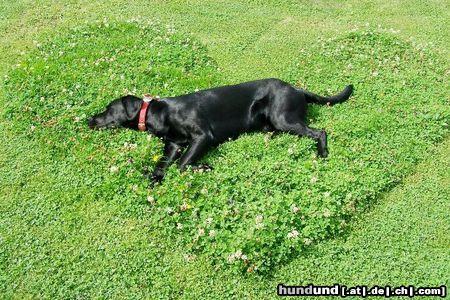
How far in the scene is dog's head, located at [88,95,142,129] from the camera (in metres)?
6.88

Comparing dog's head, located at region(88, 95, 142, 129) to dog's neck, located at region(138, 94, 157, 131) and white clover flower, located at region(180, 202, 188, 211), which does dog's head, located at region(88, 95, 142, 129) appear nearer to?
dog's neck, located at region(138, 94, 157, 131)

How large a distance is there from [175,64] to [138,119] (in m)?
2.01

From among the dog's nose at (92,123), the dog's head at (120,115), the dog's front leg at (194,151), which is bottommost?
the dog's front leg at (194,151)

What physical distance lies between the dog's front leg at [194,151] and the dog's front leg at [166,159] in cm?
22

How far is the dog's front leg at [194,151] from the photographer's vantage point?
643 cm

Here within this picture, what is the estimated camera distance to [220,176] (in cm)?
614

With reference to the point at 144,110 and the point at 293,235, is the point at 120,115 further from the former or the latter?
the point at 293,235

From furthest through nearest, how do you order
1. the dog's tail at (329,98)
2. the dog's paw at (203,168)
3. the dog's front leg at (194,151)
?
1. the dog's tail at (329,98)
2. the dog's front leg at (194,151)
3. the dog's paw at (203,168)

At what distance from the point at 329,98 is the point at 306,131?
1.09 meters

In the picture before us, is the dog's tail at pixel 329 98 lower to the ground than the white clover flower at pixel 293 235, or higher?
higher

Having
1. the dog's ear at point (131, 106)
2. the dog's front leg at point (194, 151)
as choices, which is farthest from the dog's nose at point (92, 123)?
the dog's front leg at point (194, 151)

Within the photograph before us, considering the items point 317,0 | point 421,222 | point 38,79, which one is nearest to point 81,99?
point 38,79

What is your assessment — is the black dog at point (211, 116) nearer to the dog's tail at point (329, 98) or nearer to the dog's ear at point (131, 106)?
the dog's ear at point (131, 106)

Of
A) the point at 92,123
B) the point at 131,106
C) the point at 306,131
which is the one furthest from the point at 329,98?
the point at 92,123
